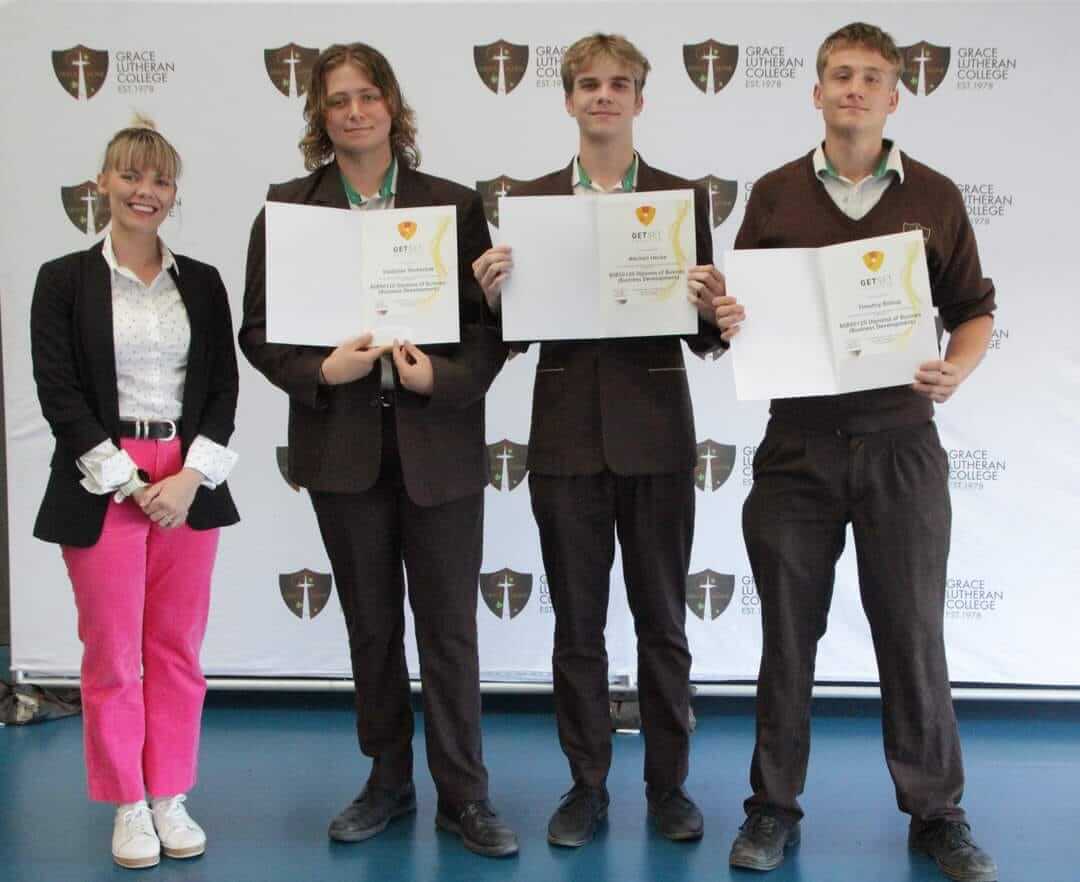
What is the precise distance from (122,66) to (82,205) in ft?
1.68

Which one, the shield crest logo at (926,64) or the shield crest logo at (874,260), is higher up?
the shield crest logo at (926,64)

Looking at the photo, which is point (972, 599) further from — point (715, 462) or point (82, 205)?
point (82, 205)

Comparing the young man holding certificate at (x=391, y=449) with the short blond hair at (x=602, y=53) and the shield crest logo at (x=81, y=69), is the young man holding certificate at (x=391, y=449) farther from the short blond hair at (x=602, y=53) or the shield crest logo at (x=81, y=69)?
the shield crest logo at (x=81, y=69)

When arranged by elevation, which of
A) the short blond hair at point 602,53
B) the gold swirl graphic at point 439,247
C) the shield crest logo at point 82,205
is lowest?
the gold swirl graphic at point 439,247

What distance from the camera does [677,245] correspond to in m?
2.59

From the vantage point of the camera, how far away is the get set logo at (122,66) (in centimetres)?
385

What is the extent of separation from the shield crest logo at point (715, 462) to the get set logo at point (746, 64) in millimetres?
1254

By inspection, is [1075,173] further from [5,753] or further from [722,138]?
[5,753]

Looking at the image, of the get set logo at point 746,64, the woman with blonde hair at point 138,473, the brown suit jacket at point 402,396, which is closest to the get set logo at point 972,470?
the get set logo at point 746,64

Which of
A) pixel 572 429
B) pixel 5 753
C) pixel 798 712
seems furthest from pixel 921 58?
pixel 5 753

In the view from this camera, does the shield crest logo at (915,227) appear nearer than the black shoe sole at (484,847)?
Yes

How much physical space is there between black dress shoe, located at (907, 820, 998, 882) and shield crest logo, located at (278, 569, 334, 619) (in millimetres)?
2221

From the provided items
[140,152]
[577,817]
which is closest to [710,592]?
[577,817]

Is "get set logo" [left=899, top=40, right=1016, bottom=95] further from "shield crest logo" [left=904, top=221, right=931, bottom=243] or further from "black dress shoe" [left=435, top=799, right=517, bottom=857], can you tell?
"black dress shoe" [left=435, top=799, right=517, bottom=857]
